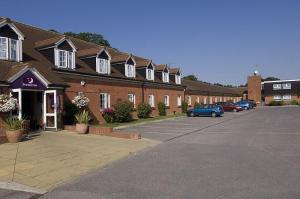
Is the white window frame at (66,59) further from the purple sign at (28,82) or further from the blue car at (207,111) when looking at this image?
the blue car at (207,111)

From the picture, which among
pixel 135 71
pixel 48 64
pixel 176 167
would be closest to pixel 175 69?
pixel 135 71

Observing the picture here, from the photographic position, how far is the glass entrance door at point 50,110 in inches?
764

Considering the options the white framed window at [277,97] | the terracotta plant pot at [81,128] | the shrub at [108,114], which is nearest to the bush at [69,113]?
the terracotta plant pot at [81,128]

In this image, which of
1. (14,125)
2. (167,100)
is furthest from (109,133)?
(167,100)

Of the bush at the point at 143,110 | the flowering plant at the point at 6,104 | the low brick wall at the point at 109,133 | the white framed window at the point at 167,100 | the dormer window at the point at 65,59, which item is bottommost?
the low brick wall at the point at 109,133

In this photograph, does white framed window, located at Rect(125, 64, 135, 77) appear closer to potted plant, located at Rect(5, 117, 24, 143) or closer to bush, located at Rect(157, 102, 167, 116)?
bush, located at Rect(157, 102, 167, 116)

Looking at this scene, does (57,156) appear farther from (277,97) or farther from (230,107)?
(277,97)

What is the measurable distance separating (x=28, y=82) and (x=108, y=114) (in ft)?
32.8

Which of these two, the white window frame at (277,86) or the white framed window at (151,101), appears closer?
the white framed window at (151,101)

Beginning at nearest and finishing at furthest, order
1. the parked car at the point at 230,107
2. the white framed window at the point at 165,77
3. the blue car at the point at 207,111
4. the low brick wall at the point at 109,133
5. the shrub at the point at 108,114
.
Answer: the low brick wall at the point at 109,133 → the shrub at the point at 108,114 → the blue car at the point at 207,111 → the white framed window at the point at 165,77 → the parked car at the point at 230,107

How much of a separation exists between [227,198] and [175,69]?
3829cm

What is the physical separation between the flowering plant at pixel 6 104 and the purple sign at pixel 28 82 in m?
1.10

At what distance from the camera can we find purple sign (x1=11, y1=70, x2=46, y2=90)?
17531 millimetres

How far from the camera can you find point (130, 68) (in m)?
32.7
